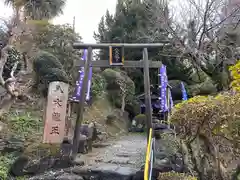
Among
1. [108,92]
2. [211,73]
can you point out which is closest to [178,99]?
[108,92]

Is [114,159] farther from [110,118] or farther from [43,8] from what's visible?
[43,8]

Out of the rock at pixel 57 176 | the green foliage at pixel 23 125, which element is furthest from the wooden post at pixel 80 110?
the green foliage at pixel 23 125

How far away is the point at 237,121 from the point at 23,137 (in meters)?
6.72

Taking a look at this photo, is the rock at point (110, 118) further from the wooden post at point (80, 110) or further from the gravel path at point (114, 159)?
the wooden post at point (80, 110)

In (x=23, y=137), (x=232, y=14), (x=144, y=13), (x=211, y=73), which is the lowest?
(x=23, y=137)

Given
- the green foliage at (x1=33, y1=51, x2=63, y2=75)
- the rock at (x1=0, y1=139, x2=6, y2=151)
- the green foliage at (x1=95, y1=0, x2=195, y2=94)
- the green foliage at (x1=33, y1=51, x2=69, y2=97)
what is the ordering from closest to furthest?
the rock at (x1=0, y1=139, x2=6, y2=151) → the green foliage at (x1=33, y1=51, x2=69, y2=97) → the green foliage at (x1=33, y1=51, x2=63, y2=75) → the green foliage at (x1=95, y1=0, x2=195, y2=94)

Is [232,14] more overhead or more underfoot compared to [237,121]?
more overhead

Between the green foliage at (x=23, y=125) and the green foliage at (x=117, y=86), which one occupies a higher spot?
the green foliage at (x=117, y=86)

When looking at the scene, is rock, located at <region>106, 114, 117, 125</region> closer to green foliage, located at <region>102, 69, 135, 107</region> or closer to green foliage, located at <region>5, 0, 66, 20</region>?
green foliage, located at <region>102, 69, 135, 107</region>

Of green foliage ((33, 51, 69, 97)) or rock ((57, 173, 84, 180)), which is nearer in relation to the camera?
rock ((57, 173, 84, 180))

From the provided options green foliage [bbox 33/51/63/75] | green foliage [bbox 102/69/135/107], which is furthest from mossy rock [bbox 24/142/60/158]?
green foliage [bbox 102/69/135/107]

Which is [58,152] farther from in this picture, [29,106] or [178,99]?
[178,99]

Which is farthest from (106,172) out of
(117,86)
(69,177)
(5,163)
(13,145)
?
(117,86)

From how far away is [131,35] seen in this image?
19438 millimetres
